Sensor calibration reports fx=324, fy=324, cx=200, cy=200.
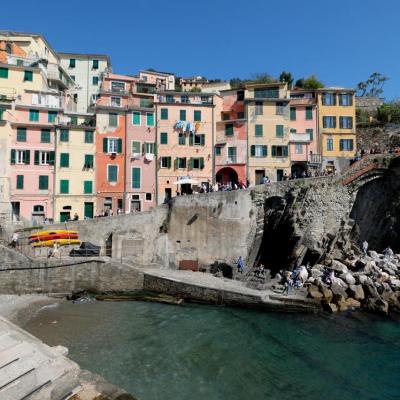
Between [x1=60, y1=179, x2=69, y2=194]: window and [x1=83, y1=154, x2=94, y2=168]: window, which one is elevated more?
[x1=83, y1=154, x2=94, y2=168]: window

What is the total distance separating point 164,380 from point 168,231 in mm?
17107

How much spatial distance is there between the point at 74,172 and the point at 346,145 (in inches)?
1247

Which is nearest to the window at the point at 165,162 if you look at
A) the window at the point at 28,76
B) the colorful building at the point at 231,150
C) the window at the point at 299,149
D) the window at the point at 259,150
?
the colorful building at the point at 231,150

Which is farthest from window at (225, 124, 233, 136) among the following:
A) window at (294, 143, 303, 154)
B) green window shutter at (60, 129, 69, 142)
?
green window shutter at (60, 129, 69, 142)

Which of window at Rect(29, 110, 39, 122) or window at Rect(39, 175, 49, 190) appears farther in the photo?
window at Rect(29, 110, 39, 122)

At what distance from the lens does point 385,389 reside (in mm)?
12648

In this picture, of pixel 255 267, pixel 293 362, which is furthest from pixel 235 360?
pixel 255 267

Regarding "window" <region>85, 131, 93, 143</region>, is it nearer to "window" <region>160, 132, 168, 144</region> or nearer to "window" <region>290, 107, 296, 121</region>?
"window" <region>160, 132, 168, 144</region>

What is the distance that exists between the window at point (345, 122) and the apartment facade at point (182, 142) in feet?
52.0

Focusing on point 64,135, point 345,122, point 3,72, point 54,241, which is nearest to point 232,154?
point 345,122

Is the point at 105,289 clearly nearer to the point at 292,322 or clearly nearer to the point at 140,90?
the point at 292,322

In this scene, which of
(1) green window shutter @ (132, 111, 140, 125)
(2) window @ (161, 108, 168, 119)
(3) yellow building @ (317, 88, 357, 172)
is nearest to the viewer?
(1) green window shutter @ (132, 111, 140, 125)

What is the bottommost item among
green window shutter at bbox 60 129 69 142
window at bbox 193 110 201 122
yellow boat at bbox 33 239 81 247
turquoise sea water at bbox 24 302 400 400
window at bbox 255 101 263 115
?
turquoise sea water at bbox 24 302 400 400

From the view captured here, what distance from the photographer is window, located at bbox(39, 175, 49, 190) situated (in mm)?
32438
